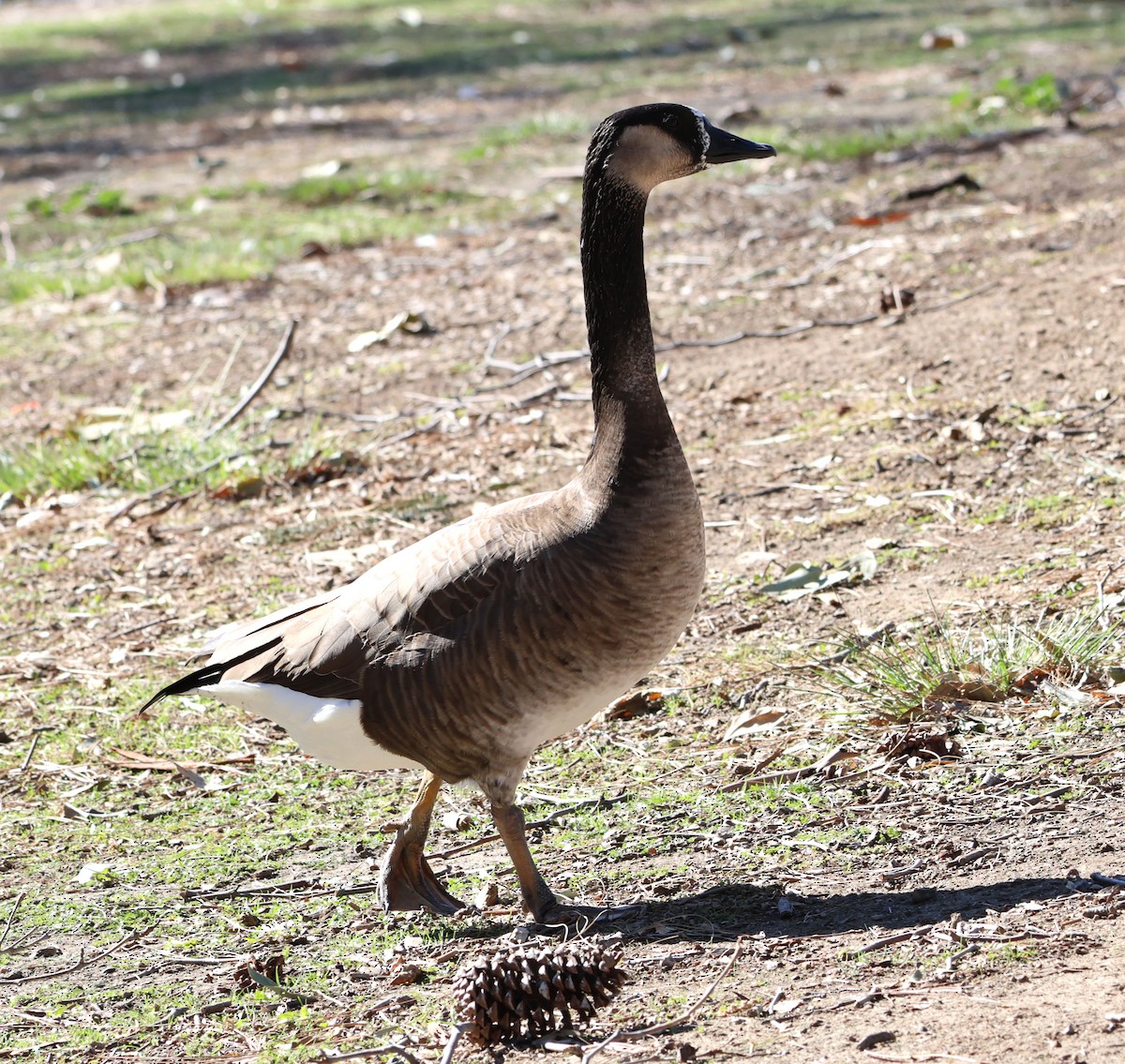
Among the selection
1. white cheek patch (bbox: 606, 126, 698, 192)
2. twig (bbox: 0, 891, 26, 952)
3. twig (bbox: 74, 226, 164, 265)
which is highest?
twig (bbox: 74, 226, 164, 265)

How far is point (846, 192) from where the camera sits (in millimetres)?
9562

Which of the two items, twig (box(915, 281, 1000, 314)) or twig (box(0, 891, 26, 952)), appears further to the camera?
twig (box(915, 281, 1000, 314))

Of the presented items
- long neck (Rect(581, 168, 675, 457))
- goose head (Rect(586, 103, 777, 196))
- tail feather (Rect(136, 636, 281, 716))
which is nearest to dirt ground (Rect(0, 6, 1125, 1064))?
tail feather (Rect(136, 636, 281, 716))

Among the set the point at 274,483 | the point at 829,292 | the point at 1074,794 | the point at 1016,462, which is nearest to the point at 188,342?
the point at 274,483

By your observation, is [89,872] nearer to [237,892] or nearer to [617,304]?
[237,892]

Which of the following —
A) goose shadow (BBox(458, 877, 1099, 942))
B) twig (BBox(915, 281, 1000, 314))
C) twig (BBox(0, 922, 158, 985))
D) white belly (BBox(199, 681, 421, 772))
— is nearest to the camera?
goose shadow (BBox(458, 877, 1099, 942))

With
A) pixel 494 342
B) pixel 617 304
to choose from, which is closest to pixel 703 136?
pixel 617 304

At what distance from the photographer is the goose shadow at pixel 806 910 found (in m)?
3.27

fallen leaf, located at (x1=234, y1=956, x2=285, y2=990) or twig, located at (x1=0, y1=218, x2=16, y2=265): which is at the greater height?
Result: twig, located at (x1=0, y1=218, x2=16, y2=265)

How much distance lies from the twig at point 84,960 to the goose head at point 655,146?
2226 mm

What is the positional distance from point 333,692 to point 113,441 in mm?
3775

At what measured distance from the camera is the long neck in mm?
3709

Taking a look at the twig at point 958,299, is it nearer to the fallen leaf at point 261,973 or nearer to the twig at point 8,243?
the fallen leaf at point 261,973

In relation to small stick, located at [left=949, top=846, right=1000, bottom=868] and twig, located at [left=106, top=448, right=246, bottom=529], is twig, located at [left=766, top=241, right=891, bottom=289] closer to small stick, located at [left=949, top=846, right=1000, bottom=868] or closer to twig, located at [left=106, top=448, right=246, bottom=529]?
twig, located at [left=106, top=448, right=246, bottom=529]
